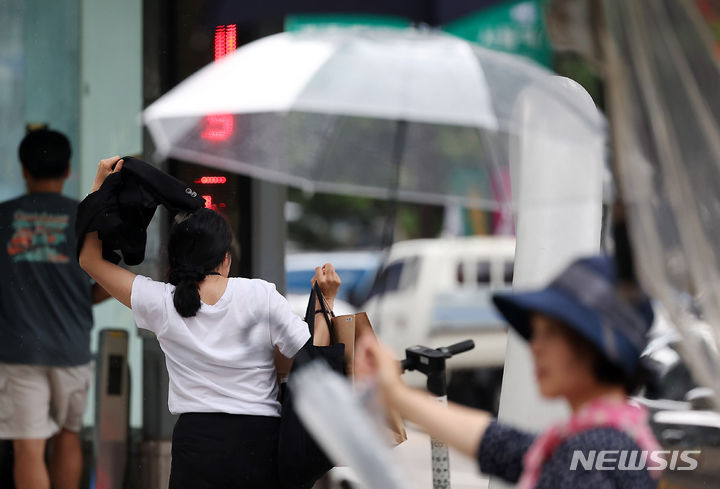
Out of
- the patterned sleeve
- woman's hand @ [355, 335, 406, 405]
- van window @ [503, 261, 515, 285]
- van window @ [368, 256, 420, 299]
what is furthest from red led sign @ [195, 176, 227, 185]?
van window @ [503, 261, 515, 285]

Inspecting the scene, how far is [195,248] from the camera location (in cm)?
354

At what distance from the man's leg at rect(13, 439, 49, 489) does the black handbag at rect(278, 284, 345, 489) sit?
2.11 meters

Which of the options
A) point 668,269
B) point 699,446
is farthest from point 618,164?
point 699,446

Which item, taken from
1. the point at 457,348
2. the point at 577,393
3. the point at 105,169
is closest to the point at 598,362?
the point at 577,393

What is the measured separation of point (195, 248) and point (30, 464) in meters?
2.23

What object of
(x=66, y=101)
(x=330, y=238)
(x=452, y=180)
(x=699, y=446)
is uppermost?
(x=66, y=101)

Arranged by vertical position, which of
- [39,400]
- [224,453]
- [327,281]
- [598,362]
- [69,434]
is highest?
[598,362]

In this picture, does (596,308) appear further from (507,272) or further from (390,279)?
A: (390,279)

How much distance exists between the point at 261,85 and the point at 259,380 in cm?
205

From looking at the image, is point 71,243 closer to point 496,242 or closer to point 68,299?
point 68,299

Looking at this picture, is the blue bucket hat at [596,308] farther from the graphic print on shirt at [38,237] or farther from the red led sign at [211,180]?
the graphic print on shirt at [38,237]

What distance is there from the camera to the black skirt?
350cm

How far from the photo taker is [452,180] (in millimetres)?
6969

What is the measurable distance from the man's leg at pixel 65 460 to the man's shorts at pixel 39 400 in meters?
0.05
